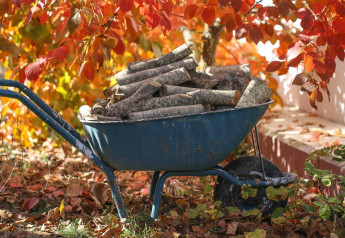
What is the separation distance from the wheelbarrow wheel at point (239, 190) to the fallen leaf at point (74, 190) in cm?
102

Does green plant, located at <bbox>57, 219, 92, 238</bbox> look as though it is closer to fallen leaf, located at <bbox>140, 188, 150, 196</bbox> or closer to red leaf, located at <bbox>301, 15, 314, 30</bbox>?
fallen leaf, located at <bbox>140, 188, 150, 196</bbox>

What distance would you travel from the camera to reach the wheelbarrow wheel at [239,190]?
327cm

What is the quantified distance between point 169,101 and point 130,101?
21 centimetres

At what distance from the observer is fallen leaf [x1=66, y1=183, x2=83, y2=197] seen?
376 cm

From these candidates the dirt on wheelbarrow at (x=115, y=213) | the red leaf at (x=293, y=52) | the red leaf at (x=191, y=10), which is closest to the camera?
the dirt on wheelbarrow at (x=115, y=213)

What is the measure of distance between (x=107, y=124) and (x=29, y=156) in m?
2.65

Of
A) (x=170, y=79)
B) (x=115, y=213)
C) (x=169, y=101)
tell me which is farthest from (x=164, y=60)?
(x=115, y=213)

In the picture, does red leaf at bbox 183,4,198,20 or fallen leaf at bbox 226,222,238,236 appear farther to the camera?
red leaf at bbox 183,4,198,20

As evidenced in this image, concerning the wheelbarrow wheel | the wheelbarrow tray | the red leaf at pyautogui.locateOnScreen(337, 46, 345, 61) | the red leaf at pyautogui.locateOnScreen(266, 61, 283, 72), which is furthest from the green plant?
the red leaf at pyautogui.locateOnScreen(337, 46, 345, 61)

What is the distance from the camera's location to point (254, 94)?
310 centimetres

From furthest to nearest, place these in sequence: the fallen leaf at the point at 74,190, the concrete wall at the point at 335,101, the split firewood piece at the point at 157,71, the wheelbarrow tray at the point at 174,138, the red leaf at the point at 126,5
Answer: the concrete wall at the point at 335,101 → the fallen leaf at the point at 74,190 → the split firewood piece at the point at 157,71 → the wheelbarrow tray at the point at 174,138 → the red leaf at the point at 126,5

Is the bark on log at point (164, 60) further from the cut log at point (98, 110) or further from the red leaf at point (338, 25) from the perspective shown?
the red leaf at point (338, 25)

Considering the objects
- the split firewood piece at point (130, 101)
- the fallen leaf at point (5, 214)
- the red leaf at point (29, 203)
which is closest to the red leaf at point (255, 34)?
the split firewood piece at point (130, 101)

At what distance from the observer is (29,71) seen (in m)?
3.61
